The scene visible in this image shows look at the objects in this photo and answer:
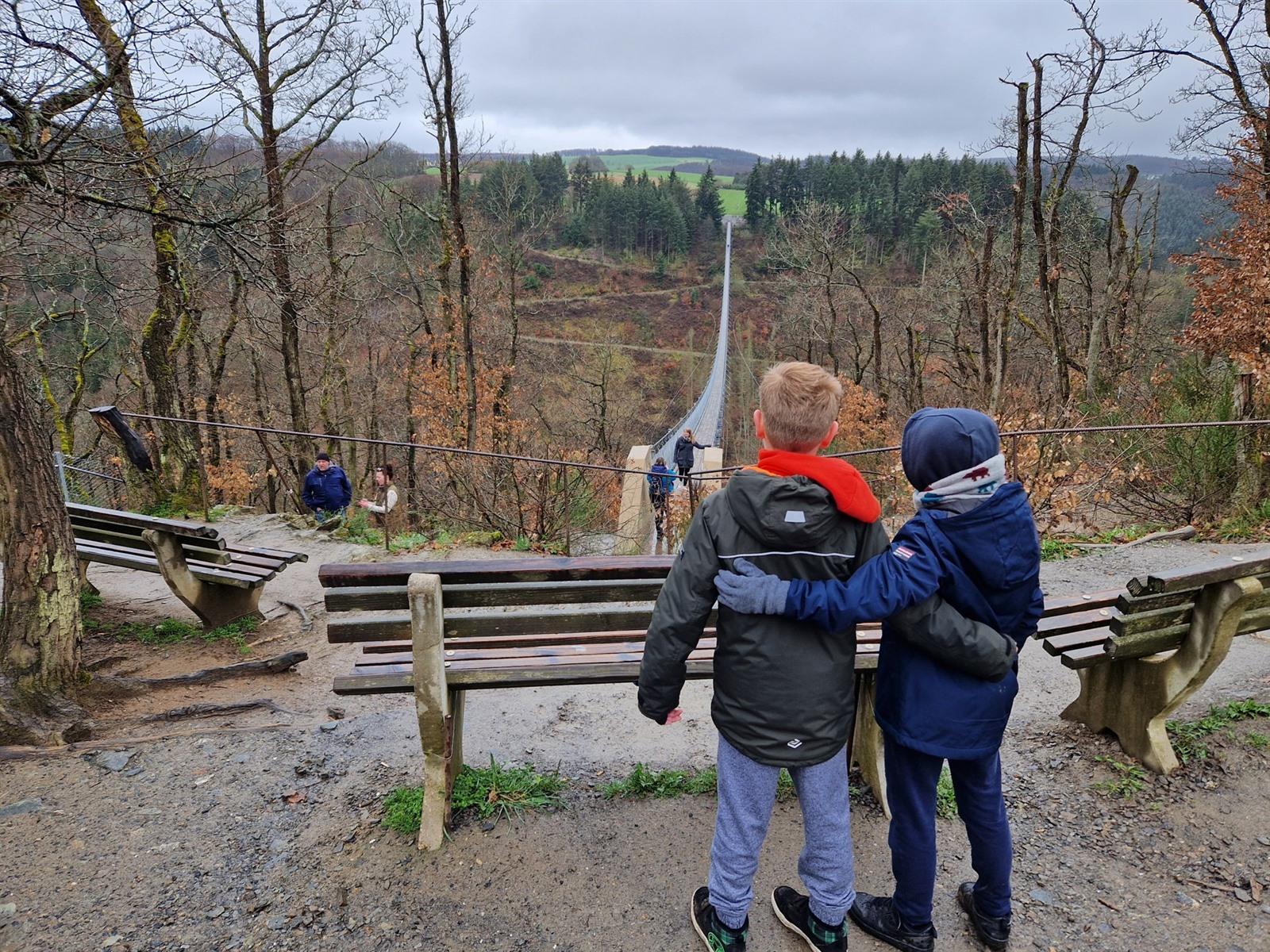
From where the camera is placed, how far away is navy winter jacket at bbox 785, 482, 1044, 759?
6.28ft

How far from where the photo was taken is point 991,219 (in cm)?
1683

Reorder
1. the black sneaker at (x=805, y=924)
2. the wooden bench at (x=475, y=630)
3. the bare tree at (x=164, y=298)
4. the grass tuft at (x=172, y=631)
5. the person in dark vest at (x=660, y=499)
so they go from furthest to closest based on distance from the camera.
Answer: the person in dark vest at (x=660, y=499) → the grass tuft at (x=172, y=631) → the bare tree at (x=164, y=298) → the wooden bench at (x=475, y=630) → the black sneaker at (x=805, y=924)

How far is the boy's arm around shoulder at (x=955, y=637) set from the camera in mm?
1945

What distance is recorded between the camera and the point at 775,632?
1.99 metres

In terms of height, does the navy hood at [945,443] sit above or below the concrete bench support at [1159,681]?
above

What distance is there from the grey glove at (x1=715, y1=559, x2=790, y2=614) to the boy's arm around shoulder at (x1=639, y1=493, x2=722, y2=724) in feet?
0.25

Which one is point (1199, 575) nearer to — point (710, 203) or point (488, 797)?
point (488, 797)

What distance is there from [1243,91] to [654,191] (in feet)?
217

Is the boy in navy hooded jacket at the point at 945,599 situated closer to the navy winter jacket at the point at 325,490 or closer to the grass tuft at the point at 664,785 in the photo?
the grass tuft at the point at 664,785

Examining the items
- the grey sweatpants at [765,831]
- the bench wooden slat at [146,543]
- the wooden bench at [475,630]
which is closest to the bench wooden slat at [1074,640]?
the wooden bench at [475,630]

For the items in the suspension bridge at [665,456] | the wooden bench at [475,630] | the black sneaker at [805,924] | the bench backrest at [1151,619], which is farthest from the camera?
the suspension bridge at [665,456]

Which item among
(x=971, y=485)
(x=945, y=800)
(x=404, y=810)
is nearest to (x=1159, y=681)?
(x=945, y=800)

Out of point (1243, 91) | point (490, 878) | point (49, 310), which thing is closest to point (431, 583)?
point (490, 878)

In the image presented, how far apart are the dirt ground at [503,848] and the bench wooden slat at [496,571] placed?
0.95 meters
